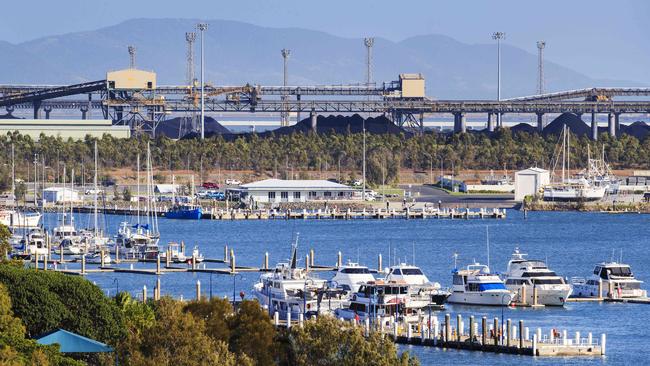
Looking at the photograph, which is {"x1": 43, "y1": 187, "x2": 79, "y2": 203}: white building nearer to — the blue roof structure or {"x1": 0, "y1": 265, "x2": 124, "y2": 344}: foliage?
{"x1": 0, "y1": 265, "x2": 124, "y2": 344}: foliage

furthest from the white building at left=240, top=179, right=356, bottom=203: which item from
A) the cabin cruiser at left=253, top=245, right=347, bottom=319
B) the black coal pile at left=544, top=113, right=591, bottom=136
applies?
the cabin cruiser at left=253, top=245, right=347, bottom=319

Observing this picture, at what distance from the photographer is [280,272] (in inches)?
2202

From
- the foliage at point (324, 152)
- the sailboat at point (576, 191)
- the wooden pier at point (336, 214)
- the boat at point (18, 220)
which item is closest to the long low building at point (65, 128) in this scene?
the foliage at point (324, 152)

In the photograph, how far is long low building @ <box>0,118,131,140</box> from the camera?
480ft

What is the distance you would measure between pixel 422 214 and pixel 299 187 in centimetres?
1145

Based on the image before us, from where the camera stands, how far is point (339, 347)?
34.8 meters

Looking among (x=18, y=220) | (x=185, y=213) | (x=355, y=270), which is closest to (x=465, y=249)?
(x=18, y=220)

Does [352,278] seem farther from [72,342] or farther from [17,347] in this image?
[17,347]

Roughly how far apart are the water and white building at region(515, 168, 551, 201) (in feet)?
11.6

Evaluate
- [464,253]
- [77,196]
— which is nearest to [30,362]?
[464,253]

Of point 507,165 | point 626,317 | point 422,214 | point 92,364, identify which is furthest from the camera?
point 507,165

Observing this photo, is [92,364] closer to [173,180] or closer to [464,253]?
[464,253]

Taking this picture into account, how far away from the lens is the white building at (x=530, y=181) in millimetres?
125188

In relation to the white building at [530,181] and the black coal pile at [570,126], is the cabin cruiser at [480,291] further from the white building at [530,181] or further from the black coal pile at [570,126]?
the black coal pile at [570,126]
